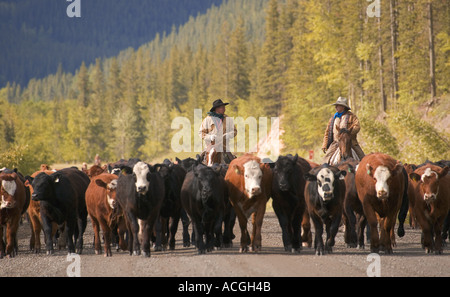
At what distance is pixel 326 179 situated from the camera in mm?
14250

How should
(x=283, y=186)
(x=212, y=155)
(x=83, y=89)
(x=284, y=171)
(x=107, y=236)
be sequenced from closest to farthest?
(x=283, y=186)
(x=107, y=236)
(x=284, y=171)
(x=212, y=155)
(x=83, y=89)

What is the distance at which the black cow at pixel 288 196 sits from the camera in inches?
585

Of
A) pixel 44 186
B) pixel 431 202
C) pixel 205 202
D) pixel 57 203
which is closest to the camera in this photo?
pixel 205 202

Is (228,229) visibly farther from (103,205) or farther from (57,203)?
(57,203)

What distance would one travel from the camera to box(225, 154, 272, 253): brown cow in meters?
14.4

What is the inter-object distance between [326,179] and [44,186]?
6054 mm

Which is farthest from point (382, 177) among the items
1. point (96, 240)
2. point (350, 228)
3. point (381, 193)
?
point (96, 240)

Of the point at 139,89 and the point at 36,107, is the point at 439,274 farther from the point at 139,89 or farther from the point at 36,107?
the point at 36,107

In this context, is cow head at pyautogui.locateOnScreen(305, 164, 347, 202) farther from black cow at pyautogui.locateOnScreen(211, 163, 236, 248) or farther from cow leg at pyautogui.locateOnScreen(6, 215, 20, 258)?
cow leg at pyautogui.locateOnScreen(6, 215, 20, 258)

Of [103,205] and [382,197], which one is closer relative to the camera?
[382,197]

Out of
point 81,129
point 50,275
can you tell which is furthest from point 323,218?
point 81,129

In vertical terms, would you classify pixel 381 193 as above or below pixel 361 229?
above

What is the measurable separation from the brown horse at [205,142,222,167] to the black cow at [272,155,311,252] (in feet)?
8.50

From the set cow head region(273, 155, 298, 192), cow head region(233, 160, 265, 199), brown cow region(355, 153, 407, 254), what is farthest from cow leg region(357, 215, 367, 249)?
cow head region(233, 160, 265, 199)
